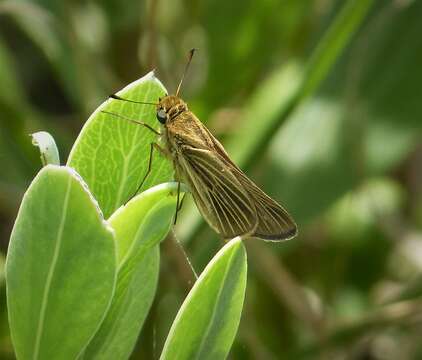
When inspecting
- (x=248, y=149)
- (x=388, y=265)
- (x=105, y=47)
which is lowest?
(x=388, y=265)

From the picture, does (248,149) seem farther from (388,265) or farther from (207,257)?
(388,265)

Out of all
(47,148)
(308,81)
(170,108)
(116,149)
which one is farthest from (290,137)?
(47,148)

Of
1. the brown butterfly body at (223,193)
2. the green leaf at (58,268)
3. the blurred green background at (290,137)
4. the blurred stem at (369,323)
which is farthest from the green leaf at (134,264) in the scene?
the blurred stem at (369,323)

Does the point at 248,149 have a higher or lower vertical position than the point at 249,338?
higher

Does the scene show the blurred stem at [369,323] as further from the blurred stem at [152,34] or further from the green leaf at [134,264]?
the green leaf at [134,264]

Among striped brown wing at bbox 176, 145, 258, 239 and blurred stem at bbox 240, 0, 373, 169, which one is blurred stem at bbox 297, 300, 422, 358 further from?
striped brown wing at bbox 176, 145, 258, 239

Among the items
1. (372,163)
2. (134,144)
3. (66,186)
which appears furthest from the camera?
(372,163)

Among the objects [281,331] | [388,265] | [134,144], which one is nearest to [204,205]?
[134,144]
